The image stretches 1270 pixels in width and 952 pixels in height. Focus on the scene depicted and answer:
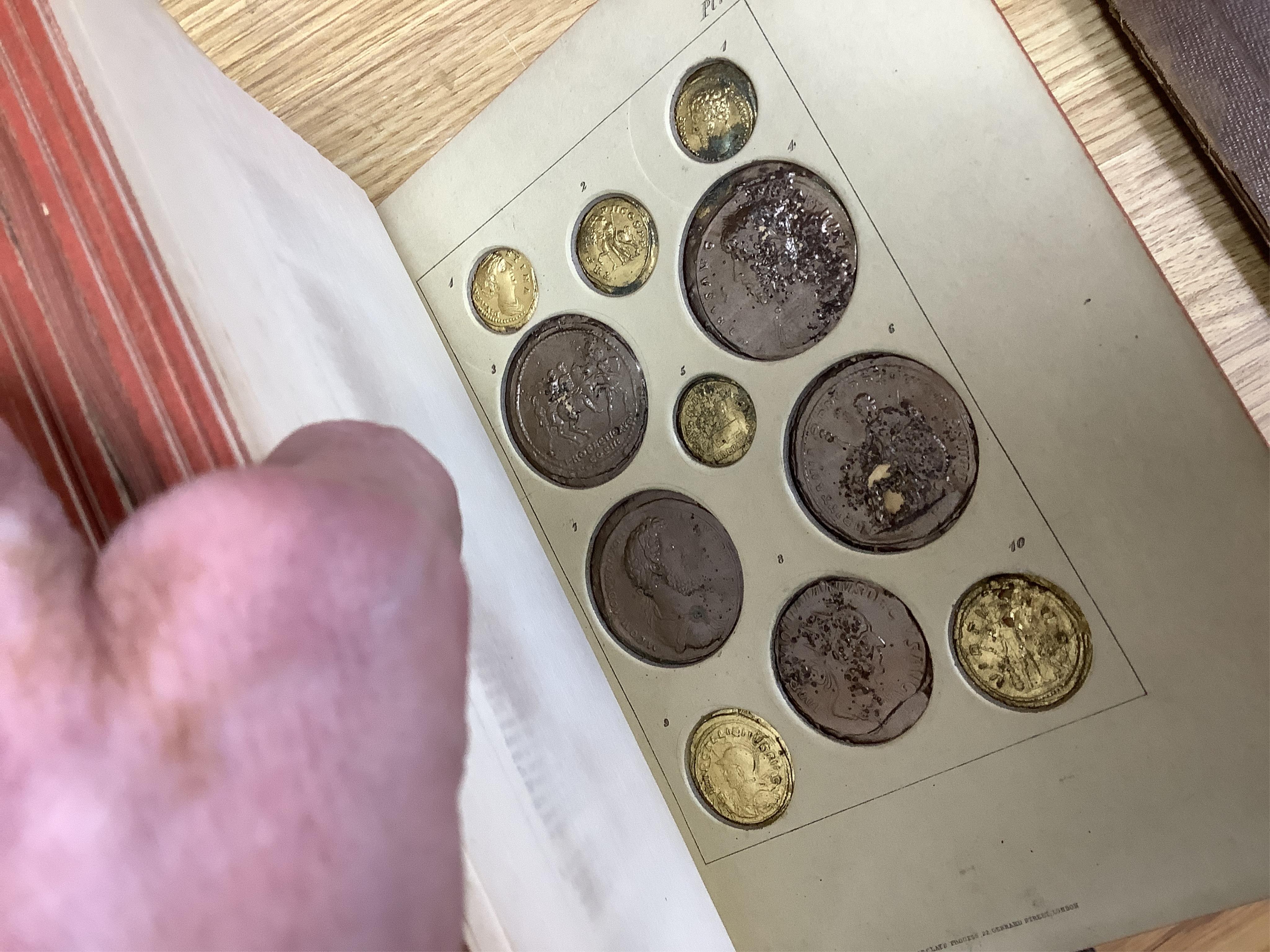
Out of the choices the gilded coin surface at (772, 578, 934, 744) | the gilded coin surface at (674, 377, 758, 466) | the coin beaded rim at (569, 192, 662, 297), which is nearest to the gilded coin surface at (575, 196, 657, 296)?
the coin beaded rim at (569, 192, 662, 297)

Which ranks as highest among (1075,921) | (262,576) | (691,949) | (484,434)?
(484,434)

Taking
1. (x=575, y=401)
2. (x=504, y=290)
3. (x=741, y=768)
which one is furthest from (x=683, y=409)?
(x=741, y=768)

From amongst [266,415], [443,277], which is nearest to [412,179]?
[443,277]

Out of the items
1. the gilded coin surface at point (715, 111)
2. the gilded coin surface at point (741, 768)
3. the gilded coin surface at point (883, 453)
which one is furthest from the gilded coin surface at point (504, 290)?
the gilded coin surface at point (741, 768)

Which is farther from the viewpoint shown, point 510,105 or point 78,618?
point 510,105

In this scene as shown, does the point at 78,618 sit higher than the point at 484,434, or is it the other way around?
the point at 484,434

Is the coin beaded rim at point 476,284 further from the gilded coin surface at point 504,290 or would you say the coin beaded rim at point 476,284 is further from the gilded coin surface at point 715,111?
the gilded coin surface at point 715,111

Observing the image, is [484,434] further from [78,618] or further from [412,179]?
[78,618]

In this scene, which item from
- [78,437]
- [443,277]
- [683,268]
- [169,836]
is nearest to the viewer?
[169,836]
